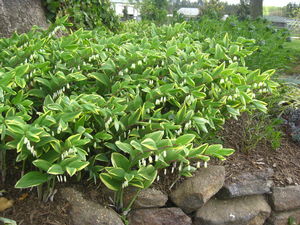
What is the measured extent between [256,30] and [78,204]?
437 cm

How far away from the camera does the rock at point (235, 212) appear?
2.93m

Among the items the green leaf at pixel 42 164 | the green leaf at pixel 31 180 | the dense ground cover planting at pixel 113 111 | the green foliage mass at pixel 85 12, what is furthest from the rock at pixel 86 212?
the green foliage mass at pixel 85 12

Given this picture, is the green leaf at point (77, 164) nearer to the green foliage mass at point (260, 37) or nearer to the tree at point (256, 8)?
the green foliage mass at point (260, 37)

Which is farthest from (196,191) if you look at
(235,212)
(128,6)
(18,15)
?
(128,6)

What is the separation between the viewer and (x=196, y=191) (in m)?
2.79

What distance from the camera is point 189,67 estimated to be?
314 centimetres

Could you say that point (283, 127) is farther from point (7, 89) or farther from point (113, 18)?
point (113, 18)

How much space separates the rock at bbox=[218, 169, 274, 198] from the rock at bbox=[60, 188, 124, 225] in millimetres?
1000

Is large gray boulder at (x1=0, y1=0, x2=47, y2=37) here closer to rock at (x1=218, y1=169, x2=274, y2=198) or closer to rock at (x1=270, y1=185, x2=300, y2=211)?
rock at (x1=218, y1=169, x2=274, y2=198)

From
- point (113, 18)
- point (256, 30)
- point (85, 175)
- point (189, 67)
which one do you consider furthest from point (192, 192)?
point (113, 18)

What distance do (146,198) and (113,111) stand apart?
70cm

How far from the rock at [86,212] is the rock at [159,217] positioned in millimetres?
162

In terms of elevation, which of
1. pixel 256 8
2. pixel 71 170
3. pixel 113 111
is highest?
pixel 256 8

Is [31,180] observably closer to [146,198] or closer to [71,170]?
[71,170]
